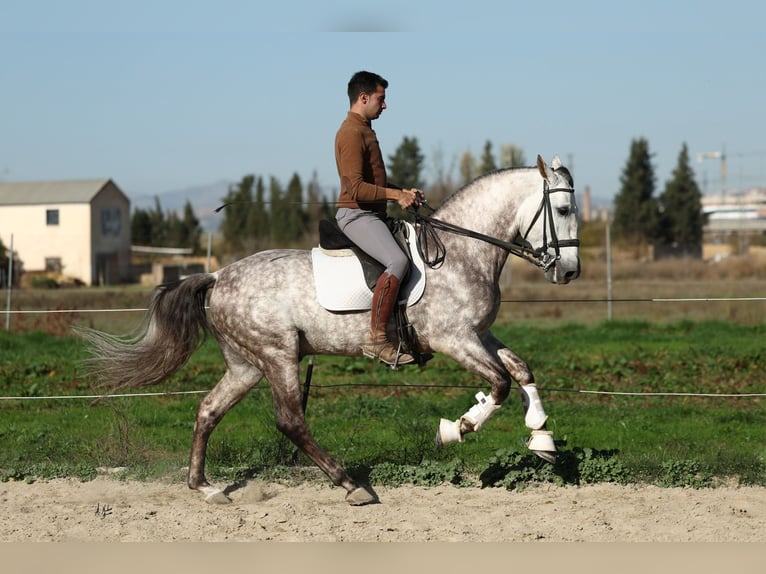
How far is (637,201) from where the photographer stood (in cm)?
6731

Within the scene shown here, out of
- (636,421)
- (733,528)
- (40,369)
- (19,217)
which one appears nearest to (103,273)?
(19,217)

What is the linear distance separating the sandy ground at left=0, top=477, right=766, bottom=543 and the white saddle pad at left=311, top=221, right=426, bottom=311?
1.34 meters

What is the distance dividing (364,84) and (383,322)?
1615mm

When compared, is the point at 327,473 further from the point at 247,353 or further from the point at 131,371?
the point at 131,371

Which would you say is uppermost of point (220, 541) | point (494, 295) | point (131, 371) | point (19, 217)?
point (19, 217)

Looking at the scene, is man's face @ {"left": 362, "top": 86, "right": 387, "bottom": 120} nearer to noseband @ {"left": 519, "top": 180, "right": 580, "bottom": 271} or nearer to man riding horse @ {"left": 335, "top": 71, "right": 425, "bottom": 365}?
man riding horse @ {"left": 335, "top": 71, "right": 425, "bottom": 365}

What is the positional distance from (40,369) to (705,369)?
8872 millimetres

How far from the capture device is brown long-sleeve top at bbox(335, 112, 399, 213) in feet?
21.8

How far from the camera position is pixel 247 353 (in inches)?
279

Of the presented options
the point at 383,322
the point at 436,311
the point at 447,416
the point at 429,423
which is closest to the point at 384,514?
the point at 383,322

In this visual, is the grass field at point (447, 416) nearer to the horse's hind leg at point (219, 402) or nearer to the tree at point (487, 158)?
the horse's hind leg at point (219, 402)

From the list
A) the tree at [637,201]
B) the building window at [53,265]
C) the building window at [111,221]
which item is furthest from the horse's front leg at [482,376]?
the tree at [637,201]

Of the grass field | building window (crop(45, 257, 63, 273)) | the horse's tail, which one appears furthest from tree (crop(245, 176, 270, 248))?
the horse's tail

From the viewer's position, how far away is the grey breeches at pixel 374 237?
21.7 ft
